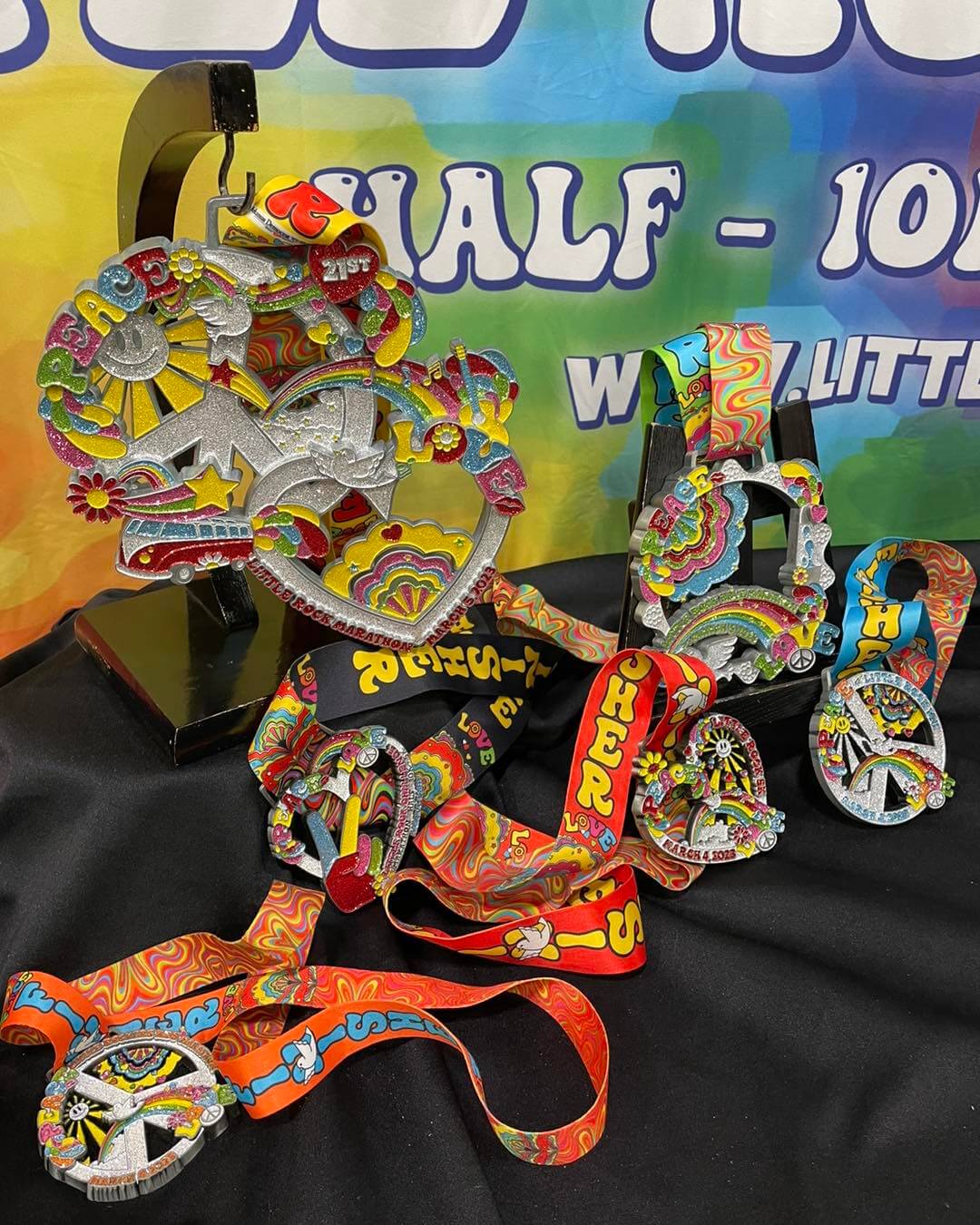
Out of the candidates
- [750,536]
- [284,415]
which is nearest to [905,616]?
[750,536]

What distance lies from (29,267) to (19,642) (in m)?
0.36

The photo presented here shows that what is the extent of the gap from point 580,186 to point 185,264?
1.55 ft

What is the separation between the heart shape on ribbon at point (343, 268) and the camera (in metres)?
0.68

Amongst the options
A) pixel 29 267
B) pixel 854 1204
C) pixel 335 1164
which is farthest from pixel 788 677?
pixel 29 267

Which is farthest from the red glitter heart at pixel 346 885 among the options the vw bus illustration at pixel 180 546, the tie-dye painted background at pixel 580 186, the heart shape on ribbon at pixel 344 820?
the tie-dye painted background at pixel 580 186

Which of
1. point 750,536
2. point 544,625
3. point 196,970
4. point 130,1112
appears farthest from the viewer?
point 544,625

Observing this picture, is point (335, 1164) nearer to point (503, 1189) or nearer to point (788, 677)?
point (503, 1189)

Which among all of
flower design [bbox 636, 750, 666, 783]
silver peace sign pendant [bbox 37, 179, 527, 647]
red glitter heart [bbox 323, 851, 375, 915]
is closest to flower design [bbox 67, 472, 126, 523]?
silver peace sign pendant [bbox 37, 179, 527, 647]

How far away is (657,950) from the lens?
76cm

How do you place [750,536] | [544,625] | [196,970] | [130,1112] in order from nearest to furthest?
[130,1112]
[196,970]
[750,536]
[544,625]

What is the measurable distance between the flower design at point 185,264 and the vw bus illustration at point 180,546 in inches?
6.0

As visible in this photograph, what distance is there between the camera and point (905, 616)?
→ 88 centimetres

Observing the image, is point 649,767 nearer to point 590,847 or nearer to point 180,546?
point 590,847

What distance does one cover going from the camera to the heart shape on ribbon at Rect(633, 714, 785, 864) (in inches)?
30.9
